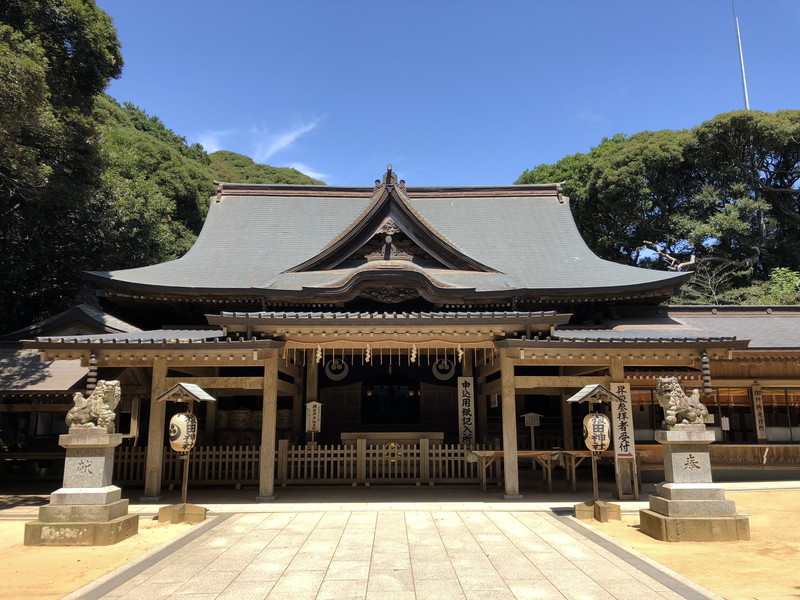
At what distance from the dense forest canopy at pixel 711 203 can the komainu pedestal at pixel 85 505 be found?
A: 2858 centimetres

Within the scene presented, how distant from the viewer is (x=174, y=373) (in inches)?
529

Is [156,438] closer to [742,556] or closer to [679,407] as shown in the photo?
[679,407]

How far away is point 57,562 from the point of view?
21.6ft

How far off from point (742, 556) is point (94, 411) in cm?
956

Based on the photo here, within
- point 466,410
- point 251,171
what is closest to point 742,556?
point 466,410

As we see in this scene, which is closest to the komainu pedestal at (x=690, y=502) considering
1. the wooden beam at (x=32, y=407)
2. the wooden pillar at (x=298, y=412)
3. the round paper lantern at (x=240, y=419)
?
the wooden pillar at (x=298, y=412)

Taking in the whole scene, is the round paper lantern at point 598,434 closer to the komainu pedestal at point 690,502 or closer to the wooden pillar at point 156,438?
the komainu pedestal at point 690,502

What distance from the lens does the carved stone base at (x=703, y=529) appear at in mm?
7398

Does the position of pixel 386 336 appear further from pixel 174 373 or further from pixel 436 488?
pixel 174 373

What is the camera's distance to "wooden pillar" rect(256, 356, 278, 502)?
35.0 ft

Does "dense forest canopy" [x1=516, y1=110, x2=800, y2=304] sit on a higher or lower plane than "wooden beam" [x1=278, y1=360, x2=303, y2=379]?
higher

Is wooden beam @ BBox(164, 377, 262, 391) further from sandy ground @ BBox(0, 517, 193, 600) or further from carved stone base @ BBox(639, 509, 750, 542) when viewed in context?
carved stone base @ BBox(639, 509, 750, 542)

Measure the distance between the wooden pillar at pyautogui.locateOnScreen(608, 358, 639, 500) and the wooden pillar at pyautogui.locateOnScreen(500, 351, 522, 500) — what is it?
2.11m

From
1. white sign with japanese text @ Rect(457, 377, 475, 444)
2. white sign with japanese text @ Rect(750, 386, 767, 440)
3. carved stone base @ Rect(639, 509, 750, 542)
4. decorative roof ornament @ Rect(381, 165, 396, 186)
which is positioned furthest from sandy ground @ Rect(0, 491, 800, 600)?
decorative roof ornament @ Rect(381, 165, 396, 186)
